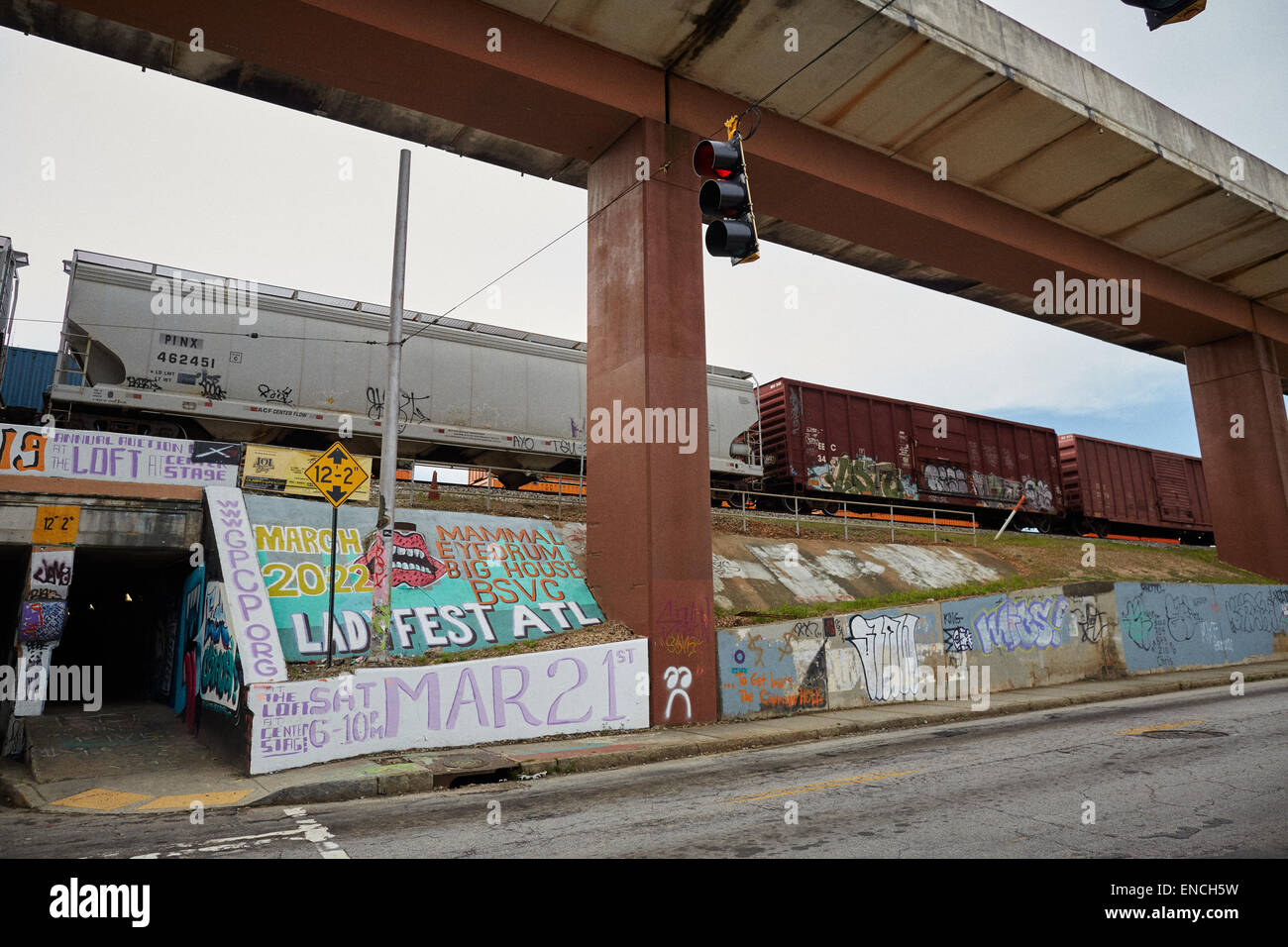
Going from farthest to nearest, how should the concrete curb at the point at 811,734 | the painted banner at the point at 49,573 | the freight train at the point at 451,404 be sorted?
the freight train at the point at 451,404 → the painted banner at the point at 49,573 → the concrete curb at the point at 811,734

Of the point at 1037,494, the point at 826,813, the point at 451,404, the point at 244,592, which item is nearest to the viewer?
the point at 826,813

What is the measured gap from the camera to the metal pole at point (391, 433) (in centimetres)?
1052

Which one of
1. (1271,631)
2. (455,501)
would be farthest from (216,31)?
(1271,631)

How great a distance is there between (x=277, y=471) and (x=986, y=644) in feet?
46.1

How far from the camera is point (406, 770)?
8555 mm

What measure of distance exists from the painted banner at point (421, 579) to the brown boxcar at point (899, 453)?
418 inches

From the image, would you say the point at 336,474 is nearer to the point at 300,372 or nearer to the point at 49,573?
the point at 49,573

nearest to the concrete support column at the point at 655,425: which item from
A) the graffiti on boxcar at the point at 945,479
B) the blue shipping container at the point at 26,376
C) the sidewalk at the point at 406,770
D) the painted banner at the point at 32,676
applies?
the sidewalk at the point at 406,770

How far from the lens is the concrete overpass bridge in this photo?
40.7ft

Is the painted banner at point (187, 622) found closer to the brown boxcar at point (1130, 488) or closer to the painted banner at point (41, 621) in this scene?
the painted banner at point (41, 621)

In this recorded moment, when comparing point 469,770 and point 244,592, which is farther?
point 244,592

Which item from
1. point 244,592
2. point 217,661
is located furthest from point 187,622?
point 244,592

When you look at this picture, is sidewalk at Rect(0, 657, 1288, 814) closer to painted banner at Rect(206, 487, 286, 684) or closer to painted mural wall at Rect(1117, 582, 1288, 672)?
painted banner at Rect(206, 487, 286, 684)
